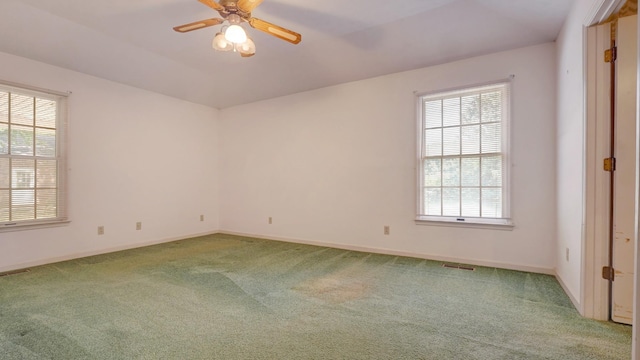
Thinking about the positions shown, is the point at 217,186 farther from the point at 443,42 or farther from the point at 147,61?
the point at 443,42

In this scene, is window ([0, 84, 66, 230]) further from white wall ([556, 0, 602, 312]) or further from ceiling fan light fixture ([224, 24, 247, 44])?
white wall ([556, 0, 602, 312])

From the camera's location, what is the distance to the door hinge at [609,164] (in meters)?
2.08

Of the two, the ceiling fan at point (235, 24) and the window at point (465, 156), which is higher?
the ceiling fan at point (235, 24)

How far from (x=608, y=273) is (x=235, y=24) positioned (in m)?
3.48

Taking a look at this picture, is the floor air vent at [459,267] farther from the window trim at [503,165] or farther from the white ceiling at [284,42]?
the white ceiling at [284,42]

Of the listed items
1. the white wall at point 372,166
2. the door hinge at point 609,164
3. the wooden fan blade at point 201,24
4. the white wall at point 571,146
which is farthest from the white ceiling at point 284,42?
the door hinge at point 609,164

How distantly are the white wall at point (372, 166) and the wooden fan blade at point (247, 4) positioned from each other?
7.69ft

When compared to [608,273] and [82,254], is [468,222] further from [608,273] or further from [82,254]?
[82,254]

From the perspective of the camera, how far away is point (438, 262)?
369 cm

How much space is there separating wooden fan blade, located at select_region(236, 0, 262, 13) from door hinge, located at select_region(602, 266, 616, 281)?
129 inches

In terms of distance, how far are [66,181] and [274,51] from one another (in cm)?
330

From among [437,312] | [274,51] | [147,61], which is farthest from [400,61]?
[147,61]

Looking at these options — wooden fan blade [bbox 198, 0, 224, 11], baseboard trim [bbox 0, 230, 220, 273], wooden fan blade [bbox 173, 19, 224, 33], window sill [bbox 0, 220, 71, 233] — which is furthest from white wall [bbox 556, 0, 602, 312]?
window sill [bbox 0, 220, 71, 233]

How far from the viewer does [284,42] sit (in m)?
3.63
